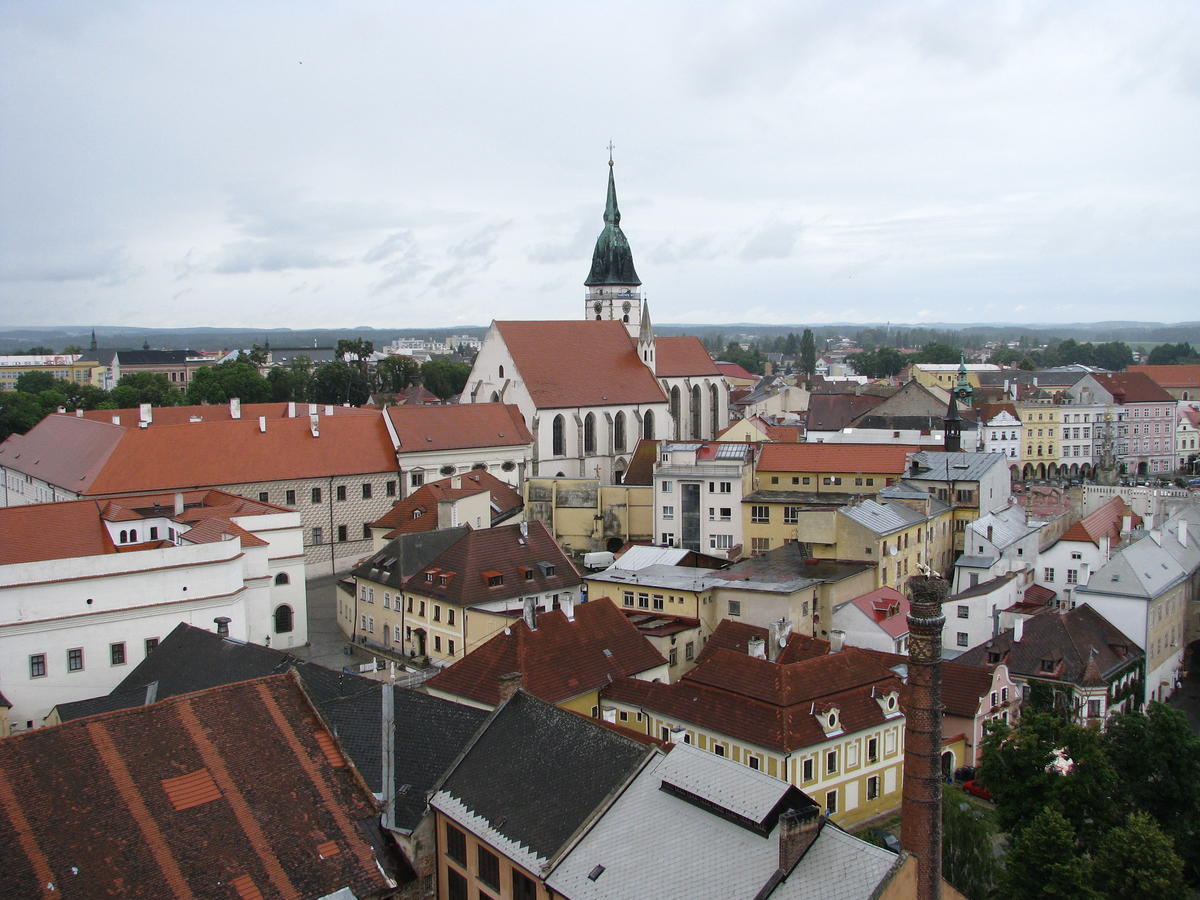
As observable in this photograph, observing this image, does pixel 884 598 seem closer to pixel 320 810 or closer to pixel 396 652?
pixel 396 652

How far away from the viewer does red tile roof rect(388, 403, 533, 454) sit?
6519 cm

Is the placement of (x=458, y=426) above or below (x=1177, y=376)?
below

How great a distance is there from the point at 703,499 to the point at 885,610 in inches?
635

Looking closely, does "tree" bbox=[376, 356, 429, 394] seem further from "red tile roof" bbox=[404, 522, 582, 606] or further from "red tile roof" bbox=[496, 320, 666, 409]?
"red tile roof" bbox=[404, 522, 582, 606]

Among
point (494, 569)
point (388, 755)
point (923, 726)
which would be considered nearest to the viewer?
point (923, 726)

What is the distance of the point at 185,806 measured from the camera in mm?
15883

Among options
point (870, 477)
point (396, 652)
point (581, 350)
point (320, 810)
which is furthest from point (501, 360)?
point (320, 810)

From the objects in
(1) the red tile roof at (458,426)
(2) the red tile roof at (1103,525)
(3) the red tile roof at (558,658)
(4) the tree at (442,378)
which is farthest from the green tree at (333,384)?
(3) the red tile roof at (558,658)

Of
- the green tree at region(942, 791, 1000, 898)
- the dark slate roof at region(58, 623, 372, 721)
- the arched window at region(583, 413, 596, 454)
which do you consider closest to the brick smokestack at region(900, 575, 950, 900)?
the green tree at region(942, 791, 1000, 898)

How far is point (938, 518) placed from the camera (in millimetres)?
54781

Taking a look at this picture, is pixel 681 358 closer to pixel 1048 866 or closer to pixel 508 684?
pixel 1048 866

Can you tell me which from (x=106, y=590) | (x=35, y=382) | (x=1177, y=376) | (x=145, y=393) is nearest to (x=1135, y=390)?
(x=1177, y=376)

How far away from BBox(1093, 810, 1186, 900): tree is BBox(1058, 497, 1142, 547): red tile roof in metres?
30.5

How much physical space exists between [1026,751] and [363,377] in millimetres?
112161
